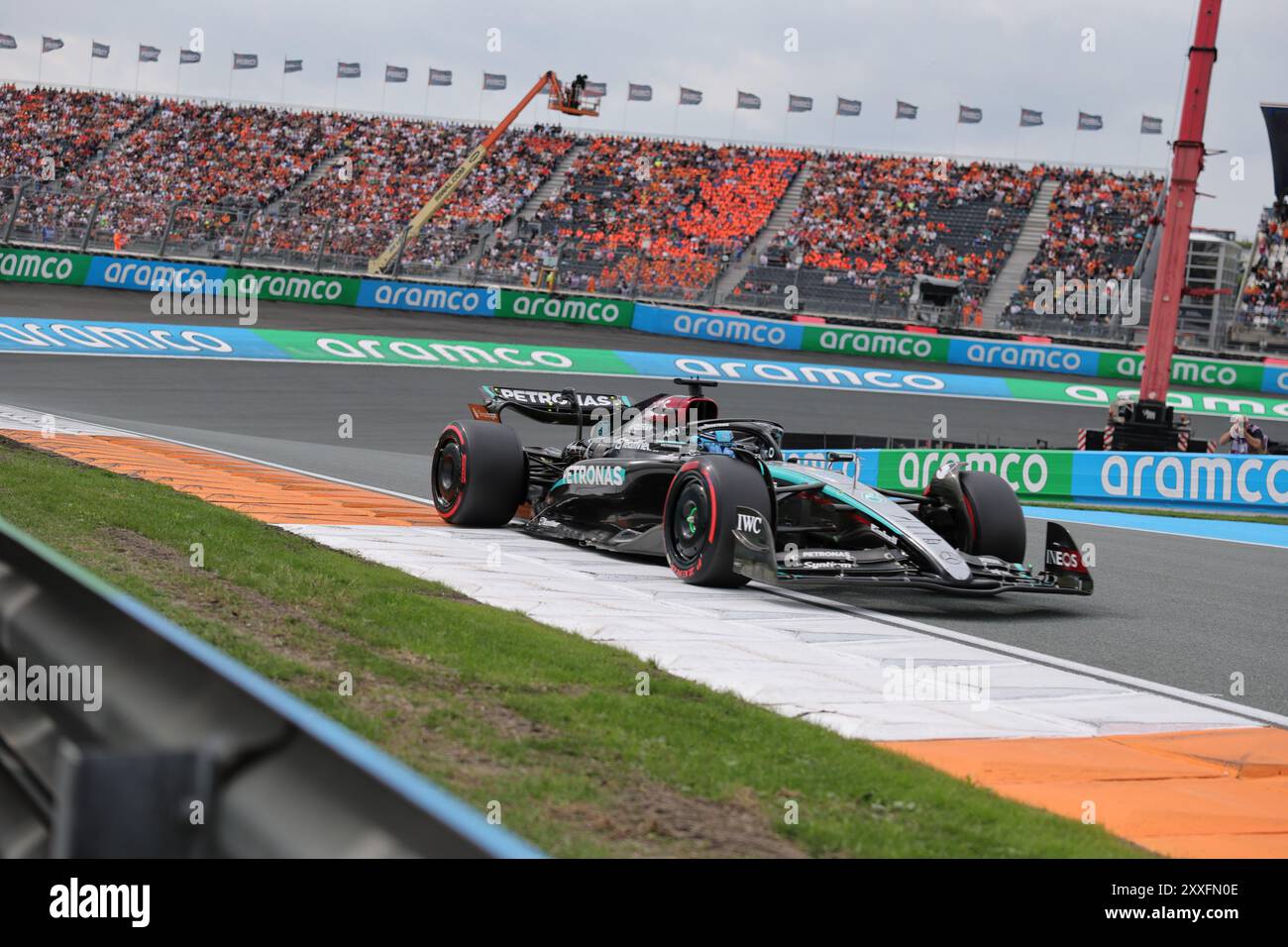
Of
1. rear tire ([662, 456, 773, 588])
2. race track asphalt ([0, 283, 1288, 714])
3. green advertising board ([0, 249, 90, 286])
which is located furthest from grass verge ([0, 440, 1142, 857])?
green advertising board ([0, 249, 90, 286])

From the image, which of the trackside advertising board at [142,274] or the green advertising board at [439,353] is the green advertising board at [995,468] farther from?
the trackside advertising board at [142,274]

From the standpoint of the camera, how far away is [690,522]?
9.38m

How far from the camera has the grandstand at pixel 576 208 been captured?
104 feet

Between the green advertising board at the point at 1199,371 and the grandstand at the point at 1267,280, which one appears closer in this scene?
the green advertising board at the point at 1199,371

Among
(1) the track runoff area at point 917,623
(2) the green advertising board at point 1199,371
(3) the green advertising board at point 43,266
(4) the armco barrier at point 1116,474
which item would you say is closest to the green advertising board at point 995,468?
(4) the armco barrier at point 1116,474

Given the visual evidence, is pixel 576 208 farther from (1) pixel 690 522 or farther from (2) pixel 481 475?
(1) pixel 690 522

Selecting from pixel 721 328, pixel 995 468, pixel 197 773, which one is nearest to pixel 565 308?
pixel 721 328

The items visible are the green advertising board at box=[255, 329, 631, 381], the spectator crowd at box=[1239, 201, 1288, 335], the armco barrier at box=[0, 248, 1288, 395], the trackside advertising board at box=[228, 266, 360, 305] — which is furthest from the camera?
the spectator crowd at box=[1239, 201, 1288, 335]

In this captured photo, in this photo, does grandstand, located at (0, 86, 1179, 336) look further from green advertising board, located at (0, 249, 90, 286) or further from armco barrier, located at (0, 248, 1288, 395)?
armco barrier, located at (0, 248, 1288, 395)

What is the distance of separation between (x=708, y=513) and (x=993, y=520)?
2.02 meters

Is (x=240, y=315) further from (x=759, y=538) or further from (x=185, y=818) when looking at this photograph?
(x=185, y=818)

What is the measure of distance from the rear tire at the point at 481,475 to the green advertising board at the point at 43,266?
20909 millimetres

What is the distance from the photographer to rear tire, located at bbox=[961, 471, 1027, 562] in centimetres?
932

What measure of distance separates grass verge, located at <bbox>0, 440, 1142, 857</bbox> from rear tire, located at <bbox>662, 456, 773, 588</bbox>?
6.42ft
